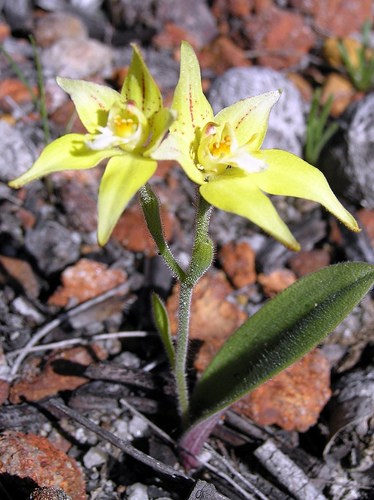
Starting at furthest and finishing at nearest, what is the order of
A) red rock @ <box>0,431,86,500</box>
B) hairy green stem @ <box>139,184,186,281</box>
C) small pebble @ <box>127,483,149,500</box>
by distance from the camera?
small pebble @ <box>127,483,149,500</box>
red rock @ <box>0,431,86,500</box>
hairy green stem @ <box>139,184,186,281</box>

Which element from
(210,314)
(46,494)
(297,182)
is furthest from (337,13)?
(46,494)

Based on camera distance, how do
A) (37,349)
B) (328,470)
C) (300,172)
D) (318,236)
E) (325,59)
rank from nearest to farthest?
(300,172) → (328,470) → (37,349) → (318,236) → (325,59)

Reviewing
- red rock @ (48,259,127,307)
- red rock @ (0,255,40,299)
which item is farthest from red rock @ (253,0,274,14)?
red rock @ (0,255,40,299)

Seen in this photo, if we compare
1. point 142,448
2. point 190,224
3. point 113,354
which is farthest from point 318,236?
point 142,448

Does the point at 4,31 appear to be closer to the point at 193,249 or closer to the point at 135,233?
the point at 135,233

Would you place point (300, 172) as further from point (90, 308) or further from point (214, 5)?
point (214, 5)

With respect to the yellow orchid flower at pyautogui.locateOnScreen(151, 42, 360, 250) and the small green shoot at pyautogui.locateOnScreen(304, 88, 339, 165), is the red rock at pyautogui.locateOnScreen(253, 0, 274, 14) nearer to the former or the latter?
the small green shoot at pyautogui.locateOnScreen(304, 88, 339, 165)
